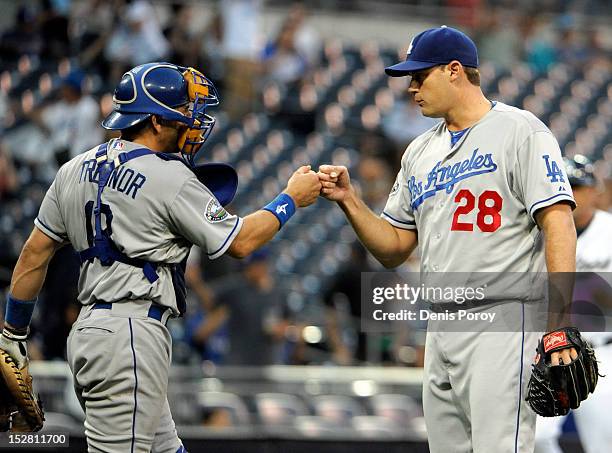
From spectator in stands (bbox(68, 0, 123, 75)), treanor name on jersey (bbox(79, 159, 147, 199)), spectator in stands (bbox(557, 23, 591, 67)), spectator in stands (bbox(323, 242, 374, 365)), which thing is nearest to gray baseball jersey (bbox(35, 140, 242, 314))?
treanor name on jersey (bbox(79, 159, 147, 199))

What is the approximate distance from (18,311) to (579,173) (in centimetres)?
304

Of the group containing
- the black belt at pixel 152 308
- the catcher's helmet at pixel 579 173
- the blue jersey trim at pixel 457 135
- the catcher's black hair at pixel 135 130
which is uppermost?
the catcher's black hair at pixel 135 130

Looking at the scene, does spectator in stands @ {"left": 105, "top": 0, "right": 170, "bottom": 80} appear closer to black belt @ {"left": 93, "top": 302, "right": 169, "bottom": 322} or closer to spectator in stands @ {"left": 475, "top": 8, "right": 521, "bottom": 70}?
spectator in stands @ {"left": 475, "top": 8, "right": 521, "bottom": 70}

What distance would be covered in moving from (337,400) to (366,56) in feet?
25.1

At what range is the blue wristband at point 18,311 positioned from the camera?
423 centimetres

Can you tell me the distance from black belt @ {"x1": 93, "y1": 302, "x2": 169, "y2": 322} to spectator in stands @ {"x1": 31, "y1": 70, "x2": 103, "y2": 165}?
18.4 ft

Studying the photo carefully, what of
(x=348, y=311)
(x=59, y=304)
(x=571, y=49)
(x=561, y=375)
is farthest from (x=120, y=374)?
(x=571, y=49)

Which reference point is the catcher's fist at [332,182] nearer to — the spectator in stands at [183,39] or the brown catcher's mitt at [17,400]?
the brown catcher's mitt at [17,400]

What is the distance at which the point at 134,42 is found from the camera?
11.1 m

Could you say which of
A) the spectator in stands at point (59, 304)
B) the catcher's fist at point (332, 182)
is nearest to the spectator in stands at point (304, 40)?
the spectator in stands at point (59, 304)

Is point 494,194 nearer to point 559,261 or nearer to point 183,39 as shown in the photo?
point 559,261

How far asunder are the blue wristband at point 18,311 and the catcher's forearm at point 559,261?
1983mm

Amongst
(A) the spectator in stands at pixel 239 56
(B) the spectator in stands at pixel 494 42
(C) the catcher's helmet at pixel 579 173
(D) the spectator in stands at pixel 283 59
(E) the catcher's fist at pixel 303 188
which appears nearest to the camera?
(E) the catcher's fist at pixel 303 188

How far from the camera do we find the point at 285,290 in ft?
31.8
